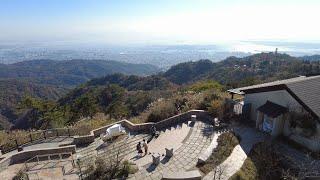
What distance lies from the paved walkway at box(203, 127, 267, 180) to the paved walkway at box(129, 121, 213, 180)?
67.9 inches

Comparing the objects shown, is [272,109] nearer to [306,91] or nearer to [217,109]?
[306,91]

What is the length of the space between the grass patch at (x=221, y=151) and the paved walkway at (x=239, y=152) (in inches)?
9.9

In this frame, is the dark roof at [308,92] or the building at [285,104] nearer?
the dark roof at [308,92]

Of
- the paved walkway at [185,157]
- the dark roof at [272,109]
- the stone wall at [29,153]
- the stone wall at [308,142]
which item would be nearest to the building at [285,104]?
the dark roof at [272,109]

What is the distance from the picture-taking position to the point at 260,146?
16172 mm

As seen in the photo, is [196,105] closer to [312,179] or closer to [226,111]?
[226,111]

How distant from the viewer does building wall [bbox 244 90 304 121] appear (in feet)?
56.7

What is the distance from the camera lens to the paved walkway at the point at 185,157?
1458cm

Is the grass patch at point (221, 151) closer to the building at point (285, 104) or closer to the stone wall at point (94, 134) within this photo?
the building at point (285, 104)

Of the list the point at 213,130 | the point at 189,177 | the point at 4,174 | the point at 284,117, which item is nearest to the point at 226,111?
the point at 213,130

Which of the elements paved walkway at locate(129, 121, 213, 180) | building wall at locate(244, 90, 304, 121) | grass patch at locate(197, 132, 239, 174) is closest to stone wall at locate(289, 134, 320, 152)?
building wall at locate(244, 90, 304, 121)

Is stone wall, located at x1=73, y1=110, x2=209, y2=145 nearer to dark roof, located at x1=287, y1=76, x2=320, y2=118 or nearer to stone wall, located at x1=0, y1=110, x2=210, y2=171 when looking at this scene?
stone wall, located at x1=0, y1=110, x2=210, y2=171

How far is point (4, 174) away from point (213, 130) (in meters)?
13.3

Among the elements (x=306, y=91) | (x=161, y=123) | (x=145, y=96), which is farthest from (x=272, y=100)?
(x=145, y=96)
